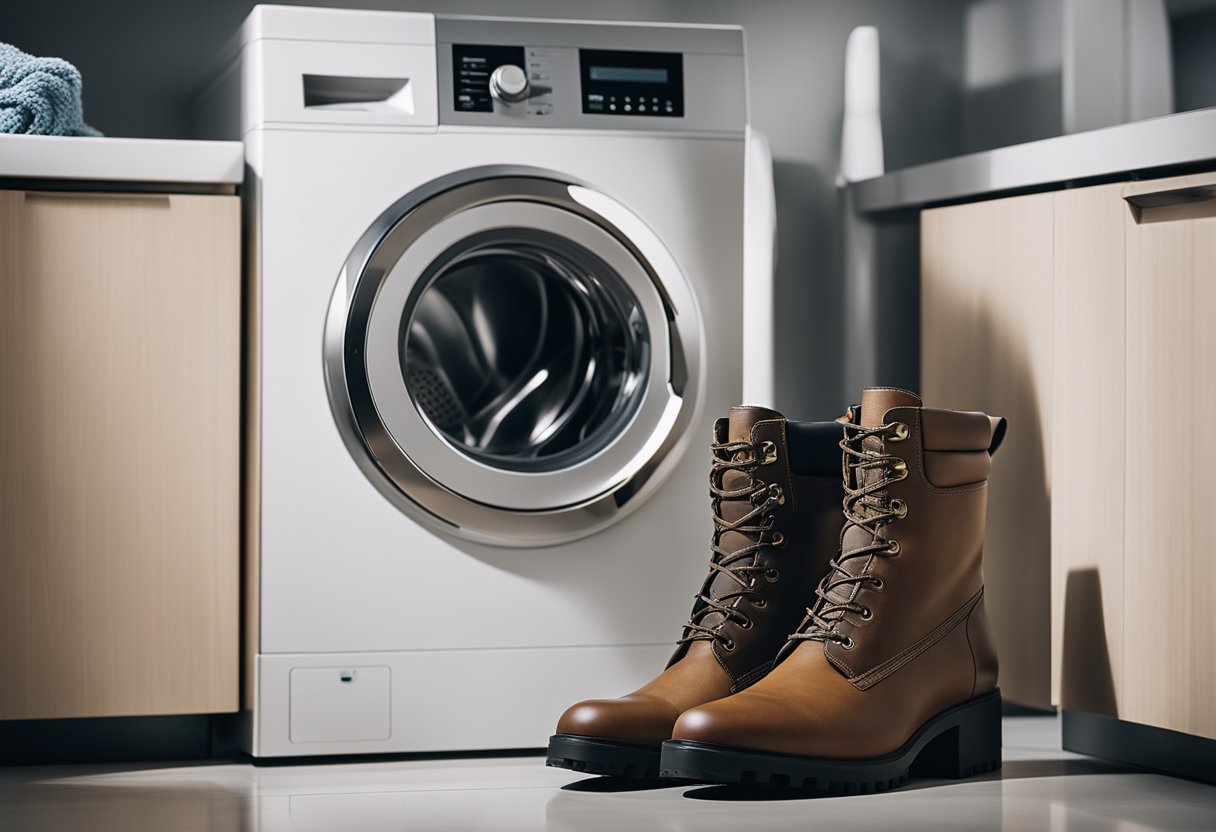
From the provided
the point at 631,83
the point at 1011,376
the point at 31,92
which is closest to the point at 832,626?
the point at 1011,376

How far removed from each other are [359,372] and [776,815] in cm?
72

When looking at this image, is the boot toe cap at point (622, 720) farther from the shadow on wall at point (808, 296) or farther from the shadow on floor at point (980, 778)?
the shadow on wall at point (808, 296)

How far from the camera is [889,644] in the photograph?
1437 millimetres

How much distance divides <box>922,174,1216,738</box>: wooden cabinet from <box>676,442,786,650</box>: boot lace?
40cm

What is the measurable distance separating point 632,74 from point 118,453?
0.81 metres

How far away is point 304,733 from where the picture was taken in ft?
5.57

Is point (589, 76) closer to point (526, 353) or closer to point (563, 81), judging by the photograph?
point (563, 81)

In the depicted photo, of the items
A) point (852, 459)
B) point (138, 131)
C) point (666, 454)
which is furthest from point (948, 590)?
point (138, 131)

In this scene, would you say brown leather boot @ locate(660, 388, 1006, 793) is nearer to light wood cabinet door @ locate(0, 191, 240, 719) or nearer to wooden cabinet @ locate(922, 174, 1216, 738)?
wooden cabinet @ locate(922, 174, 1216, 738)

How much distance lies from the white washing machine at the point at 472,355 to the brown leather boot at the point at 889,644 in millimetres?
363

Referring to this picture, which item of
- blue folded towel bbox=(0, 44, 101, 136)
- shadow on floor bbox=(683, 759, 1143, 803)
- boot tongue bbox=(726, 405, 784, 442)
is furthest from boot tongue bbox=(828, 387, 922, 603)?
blue folded towel bbox=(0, 44, 101, 136)

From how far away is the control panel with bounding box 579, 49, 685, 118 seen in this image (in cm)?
183

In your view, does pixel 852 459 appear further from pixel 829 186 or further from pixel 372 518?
pixel 829 186

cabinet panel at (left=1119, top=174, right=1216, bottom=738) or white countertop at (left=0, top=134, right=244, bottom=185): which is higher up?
white countertop at (left=0, top=134, right=244, bottom=185)
